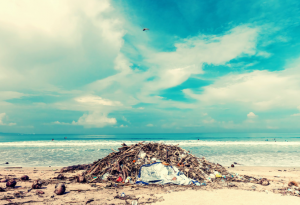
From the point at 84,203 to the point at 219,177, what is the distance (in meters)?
7.65

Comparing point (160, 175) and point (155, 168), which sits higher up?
point (155, 168)

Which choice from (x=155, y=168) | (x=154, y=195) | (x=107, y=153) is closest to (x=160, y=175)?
(x=155, y=168)

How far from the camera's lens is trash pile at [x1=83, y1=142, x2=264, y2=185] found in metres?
9.73

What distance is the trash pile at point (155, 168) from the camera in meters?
9.73

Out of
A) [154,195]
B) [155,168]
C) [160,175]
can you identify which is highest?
[155,168]

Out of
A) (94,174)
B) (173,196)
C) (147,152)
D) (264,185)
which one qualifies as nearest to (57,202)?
(94,174)

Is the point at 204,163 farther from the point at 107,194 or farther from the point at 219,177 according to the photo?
the point at 107,194

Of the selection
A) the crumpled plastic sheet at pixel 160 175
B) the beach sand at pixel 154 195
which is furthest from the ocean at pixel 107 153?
the crumpled plastic sheet at pixel 160 175

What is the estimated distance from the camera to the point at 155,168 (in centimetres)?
1014

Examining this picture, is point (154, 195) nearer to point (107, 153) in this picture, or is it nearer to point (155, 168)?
point (155, 168)

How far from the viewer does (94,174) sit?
10.9 metres

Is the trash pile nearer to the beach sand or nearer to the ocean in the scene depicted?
the beach sand

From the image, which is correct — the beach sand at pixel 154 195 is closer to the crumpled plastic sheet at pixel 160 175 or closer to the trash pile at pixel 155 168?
the crumpled plastic sheet at pixel 160 175

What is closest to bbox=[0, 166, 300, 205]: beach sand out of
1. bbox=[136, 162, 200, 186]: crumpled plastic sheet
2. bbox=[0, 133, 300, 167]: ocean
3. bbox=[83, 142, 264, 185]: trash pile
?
bbox=[136, 162, 200, 186]: crumpled plastic sheet
